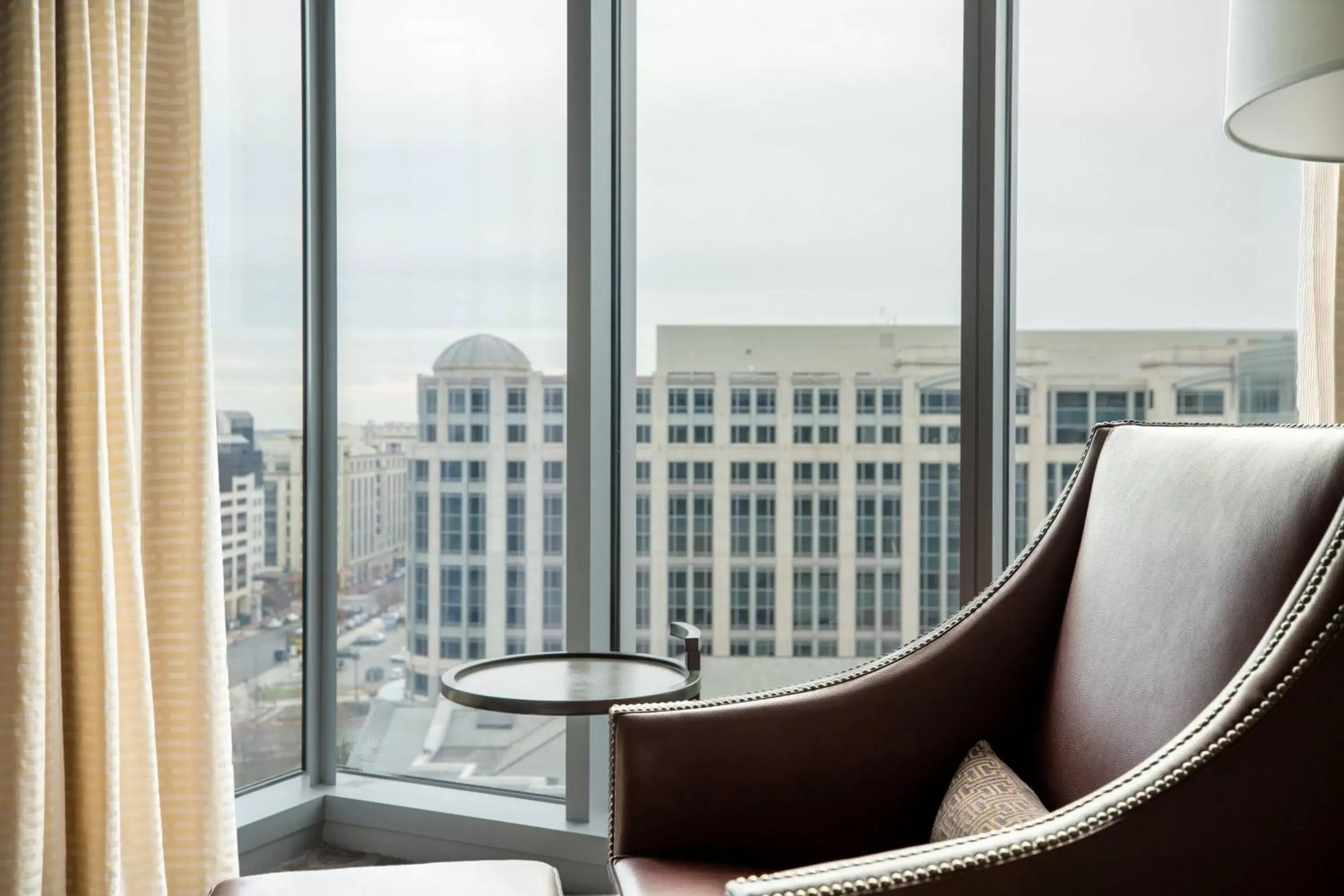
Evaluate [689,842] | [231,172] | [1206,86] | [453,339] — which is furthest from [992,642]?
[231,172]

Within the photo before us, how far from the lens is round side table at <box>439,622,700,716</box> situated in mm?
1680

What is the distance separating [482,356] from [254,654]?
0.90m

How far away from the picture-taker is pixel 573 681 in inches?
74.2

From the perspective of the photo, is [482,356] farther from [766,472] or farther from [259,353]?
[766,472]

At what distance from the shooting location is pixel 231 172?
253 cm

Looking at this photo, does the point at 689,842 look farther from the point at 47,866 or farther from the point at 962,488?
the point at 47,866

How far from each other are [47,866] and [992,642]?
1.64 m

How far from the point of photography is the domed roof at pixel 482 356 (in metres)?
2.58

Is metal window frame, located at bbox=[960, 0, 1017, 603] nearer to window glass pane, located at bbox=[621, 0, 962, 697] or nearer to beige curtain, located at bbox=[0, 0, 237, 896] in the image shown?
window glass pane, located at bbox=[621, 0, 962, 697]

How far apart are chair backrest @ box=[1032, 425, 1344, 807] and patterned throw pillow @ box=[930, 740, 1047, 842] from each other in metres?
0.08

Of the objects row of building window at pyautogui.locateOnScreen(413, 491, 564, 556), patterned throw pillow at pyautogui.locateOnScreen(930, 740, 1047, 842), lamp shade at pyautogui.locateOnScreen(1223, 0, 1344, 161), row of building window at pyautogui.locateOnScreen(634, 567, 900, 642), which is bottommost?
patterned throw pillow at pyautogui.locateOnScreen(930, 740, 1047, 842)

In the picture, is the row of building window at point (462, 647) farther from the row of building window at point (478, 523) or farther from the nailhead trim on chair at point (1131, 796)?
the nailhead trim on chair at point (1131, 796)

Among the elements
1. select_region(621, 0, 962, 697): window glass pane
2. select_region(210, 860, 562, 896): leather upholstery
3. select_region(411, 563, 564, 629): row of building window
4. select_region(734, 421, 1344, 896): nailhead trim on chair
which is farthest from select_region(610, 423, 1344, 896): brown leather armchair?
select_region(411, 563, 564, 629): row of building window

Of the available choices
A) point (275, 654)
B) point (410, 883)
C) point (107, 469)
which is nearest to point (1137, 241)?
point (410, 883)
